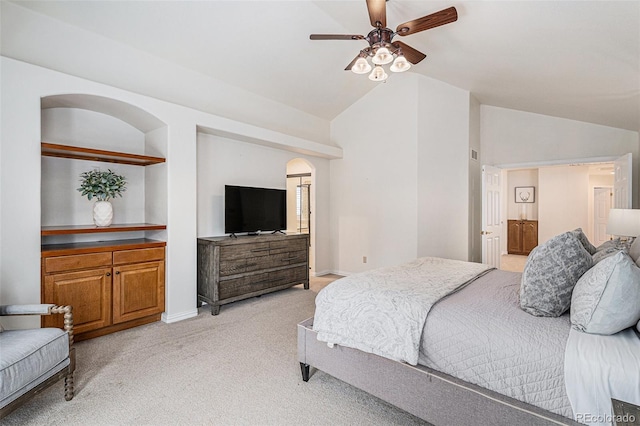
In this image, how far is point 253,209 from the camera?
453 centimetres

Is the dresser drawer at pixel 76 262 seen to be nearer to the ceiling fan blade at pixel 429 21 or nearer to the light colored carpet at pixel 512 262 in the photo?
the ceiling fan blade at pixel 429 21

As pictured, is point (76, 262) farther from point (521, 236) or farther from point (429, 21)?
point (521, 236)

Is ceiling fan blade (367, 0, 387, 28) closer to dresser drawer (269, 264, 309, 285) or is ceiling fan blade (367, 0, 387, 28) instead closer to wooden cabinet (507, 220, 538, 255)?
dresser drawer (269, 264, 309, 285)

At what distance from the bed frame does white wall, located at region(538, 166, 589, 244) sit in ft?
26.1

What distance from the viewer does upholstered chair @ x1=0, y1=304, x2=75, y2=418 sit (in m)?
1.64

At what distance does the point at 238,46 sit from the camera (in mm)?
3684

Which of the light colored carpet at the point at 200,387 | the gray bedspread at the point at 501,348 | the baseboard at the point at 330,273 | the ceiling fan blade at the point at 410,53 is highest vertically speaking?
the ceiling fan blade at the point at 410,53

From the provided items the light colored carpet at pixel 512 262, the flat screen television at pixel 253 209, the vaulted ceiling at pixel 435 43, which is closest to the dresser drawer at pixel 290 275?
the flat screen television at pixel 253 209

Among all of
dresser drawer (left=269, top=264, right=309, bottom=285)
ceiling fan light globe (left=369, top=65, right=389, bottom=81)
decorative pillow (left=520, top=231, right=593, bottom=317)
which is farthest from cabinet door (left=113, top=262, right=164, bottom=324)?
decorative pillow (left=520, top=231, right=593, bottom=317)

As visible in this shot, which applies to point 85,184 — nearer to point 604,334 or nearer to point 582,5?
point 604,334

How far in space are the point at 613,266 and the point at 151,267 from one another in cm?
373

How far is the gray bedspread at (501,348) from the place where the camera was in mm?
1382

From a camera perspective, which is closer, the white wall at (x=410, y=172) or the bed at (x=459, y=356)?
the bed at (x=459, y=356)

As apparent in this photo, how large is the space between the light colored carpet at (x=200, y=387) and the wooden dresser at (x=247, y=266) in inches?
24.8
